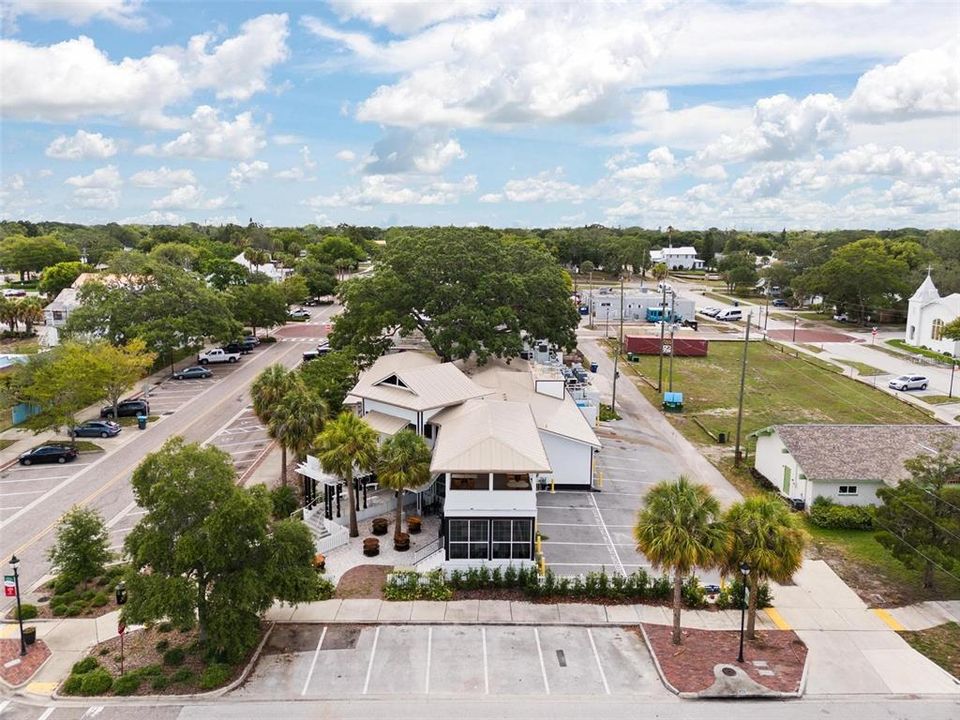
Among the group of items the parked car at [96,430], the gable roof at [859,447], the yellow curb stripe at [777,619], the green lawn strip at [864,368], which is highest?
the gable roof at [859,447]

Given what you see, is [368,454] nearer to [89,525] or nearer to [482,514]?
[482,514]

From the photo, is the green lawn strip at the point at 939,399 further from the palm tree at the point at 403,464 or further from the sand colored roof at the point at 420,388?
the palm tree at the point at 403,464

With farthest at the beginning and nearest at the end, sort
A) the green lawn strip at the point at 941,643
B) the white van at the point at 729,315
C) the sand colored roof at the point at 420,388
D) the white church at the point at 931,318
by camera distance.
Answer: the white van at the point at 729,315
the white church at the point at 931,318
the sand colored roof at the point at 420,388
the green lawn strip at the point at 941,643

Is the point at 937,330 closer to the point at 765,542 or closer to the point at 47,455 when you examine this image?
the point at 765,542

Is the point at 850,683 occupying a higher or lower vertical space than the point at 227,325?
lower

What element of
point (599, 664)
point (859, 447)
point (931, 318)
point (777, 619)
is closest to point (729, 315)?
point (931, 318)

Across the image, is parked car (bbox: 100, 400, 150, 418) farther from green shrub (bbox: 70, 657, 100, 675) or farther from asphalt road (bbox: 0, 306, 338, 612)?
green shrub (bbox: 70, 657, 100, 675)

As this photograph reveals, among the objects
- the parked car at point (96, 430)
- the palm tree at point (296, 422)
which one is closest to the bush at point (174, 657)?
the palm tree at point (296, 422)

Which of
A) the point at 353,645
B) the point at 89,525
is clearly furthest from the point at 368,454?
the point at 89,525
